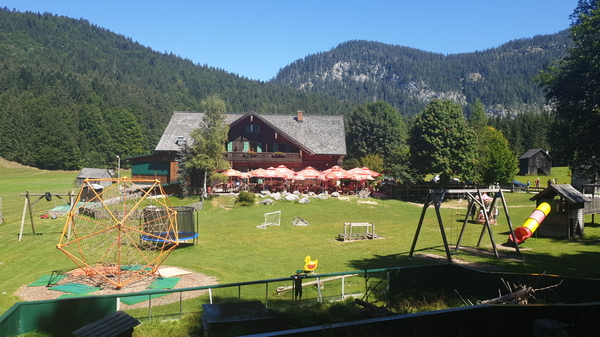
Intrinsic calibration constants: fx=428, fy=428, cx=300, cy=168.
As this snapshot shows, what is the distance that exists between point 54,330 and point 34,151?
303 feet

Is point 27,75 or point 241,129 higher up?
point 27,75

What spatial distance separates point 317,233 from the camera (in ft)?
83.1

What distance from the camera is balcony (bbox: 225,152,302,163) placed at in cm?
5141

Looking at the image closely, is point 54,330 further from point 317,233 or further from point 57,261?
point 317,233

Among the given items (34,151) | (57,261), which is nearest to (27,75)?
(34,151)

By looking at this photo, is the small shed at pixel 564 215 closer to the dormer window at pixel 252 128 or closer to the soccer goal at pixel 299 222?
the soccer goal at pixel 299 222

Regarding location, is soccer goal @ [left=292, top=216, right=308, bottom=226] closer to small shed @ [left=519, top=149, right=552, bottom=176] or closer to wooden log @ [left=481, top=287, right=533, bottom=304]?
wooden log @ [left=481, top=287, right=533, bottom=304]

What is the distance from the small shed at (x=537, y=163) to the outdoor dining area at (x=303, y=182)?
45080mm

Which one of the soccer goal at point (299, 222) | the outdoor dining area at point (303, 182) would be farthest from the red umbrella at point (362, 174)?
the soccer goal at point (299, 222)

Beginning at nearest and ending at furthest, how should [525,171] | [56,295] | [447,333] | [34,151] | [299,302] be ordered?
[447,333] → [299,302] → [56,295] → [525,171] → [34,151]

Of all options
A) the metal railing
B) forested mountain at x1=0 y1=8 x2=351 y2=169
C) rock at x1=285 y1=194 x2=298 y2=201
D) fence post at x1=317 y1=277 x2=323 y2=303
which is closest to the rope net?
the metal railing

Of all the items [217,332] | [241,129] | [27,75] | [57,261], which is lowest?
[57,261]

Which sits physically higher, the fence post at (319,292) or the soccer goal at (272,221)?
the fence post at (319,292)

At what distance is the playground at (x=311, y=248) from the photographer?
16375 millimetres
